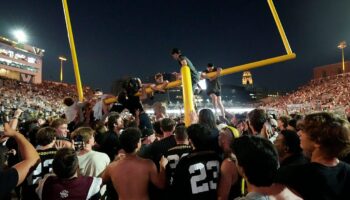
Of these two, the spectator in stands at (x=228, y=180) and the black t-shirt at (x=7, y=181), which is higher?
the black t-shirt at (x=7, y=181)

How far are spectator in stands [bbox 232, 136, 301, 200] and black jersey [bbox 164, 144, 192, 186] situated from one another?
4.83 ft

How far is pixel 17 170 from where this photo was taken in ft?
6.82

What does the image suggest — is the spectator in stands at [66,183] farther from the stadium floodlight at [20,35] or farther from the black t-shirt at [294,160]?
the stadium floodlight at [20,35]

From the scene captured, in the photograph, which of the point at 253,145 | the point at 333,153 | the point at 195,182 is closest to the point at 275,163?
the point at 253,145

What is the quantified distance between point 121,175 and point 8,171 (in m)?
1.28

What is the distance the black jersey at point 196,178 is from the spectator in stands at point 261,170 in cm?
94

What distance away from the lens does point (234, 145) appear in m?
1.98

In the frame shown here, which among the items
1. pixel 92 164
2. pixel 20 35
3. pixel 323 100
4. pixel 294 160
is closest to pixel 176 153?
pixel 92 164

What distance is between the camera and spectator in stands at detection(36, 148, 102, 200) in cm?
281

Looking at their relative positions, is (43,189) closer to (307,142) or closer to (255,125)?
(307,142)

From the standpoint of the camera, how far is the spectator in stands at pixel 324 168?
6.95 ft

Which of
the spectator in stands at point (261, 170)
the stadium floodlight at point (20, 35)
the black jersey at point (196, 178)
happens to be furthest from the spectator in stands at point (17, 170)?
the stadium floodlight at point (20, 35)

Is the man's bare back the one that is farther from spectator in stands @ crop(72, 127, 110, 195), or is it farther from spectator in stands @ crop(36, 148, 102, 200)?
spectator in stands @ crop(72, 127, 110, 195)

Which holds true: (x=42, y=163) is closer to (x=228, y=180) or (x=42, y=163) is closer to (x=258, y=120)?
(x=228, y=180)
